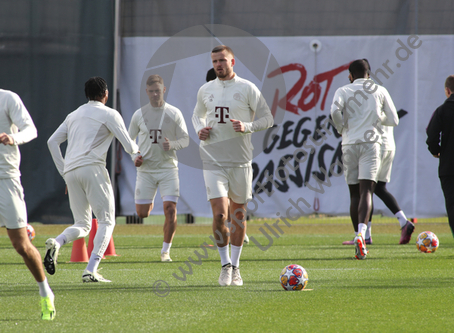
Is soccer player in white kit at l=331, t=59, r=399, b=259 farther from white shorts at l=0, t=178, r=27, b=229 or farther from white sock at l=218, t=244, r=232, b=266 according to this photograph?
white shorts at l=0, t=178, r=27, b=229

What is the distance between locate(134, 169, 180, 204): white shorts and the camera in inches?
308

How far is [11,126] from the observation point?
4109 millimetres

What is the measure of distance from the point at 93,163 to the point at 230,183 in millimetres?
1305

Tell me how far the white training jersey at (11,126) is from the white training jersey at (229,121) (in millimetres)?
1882

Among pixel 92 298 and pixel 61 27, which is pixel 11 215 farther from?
pixel 61 27

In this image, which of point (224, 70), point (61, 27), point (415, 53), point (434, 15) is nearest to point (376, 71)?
point (415, 53)

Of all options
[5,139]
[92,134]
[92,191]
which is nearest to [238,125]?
[92,134]

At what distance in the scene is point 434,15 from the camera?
40.2 ft

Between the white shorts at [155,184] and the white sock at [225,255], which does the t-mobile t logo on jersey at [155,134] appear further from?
the white sock at [225,255]

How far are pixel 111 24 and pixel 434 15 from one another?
258 inches

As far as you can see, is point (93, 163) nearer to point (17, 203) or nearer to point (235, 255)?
point (235, 255)

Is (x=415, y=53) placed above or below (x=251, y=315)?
above

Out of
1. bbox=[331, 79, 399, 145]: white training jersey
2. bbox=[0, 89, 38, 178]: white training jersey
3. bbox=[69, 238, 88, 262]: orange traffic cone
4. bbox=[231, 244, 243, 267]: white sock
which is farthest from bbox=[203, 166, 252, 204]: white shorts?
bbox=[69, 238, 88, 262]: orange traffic cone

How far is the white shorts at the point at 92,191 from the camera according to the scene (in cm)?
567
